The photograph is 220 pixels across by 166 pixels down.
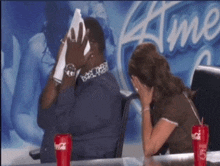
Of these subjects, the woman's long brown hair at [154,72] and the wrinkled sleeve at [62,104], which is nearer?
the wrinkled sleeve at [62,104]

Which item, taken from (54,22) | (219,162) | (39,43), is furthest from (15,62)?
(219,162)

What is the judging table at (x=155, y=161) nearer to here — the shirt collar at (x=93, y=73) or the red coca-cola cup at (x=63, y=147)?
the red coca-cola cup at (x=63, y=147)

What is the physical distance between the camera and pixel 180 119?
6.19ft

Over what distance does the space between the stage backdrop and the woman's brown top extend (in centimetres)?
111

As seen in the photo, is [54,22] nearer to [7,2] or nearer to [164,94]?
[7,2]

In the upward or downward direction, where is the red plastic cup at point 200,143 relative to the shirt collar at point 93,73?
downward

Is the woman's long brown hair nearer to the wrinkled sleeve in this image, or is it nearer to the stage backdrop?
the wrinkled sleeve

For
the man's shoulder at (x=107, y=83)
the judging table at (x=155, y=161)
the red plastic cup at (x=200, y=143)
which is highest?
the man's shoulder at (x=107, y=83)

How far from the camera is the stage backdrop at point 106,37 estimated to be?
2.90 metres

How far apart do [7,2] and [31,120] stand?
3.11ft

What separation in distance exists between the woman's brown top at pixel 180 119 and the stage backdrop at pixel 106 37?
1.11 meters

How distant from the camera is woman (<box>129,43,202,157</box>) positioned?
188cm

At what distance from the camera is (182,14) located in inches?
118

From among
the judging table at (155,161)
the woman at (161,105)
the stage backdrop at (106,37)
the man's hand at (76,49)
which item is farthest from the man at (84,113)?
the stage backdrop at (106,37)
